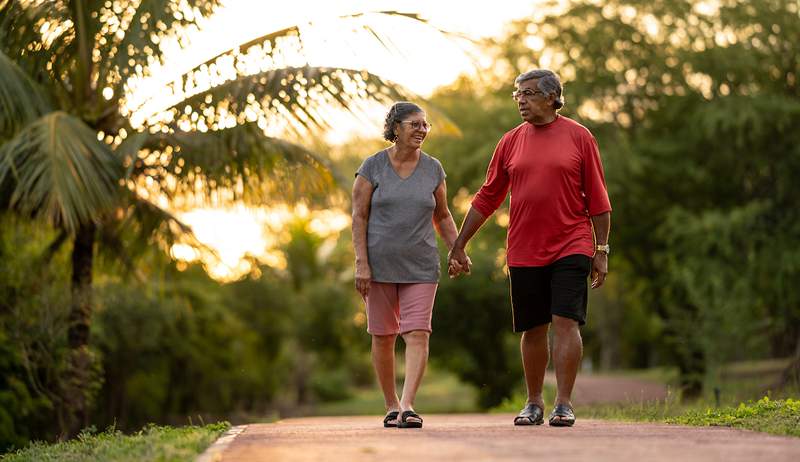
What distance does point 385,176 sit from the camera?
791 cm

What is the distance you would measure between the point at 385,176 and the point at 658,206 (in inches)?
726

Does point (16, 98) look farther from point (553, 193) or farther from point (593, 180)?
point (593, 180)

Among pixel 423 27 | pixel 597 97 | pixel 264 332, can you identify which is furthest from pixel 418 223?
pixel 264 332

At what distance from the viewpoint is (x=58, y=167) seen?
11.6 m

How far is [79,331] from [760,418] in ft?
29.7

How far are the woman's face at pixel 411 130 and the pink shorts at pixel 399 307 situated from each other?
89 centimetres

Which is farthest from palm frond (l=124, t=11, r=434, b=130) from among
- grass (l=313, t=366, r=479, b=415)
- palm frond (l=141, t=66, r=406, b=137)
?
grass (l=313, t=366, r=479, b=415)

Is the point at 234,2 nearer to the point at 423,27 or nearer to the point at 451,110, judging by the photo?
the point at 423,27

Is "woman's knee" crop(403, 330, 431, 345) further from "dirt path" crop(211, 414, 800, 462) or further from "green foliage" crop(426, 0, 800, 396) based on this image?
"green foliage" crop(426, 0, 800, 396)

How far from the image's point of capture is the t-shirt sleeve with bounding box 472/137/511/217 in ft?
26.7

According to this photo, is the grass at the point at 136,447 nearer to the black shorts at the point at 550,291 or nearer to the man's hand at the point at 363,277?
the man's hand at the point at 363,277

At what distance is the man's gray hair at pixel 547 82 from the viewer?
7.80 m

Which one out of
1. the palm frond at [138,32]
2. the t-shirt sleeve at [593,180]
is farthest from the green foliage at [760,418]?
the palm frond at [138,32]

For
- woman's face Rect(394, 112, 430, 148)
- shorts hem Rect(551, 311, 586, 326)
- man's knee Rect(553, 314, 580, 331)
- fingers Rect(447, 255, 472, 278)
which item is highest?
woman's face Rect(394, 112, 430, 148)
